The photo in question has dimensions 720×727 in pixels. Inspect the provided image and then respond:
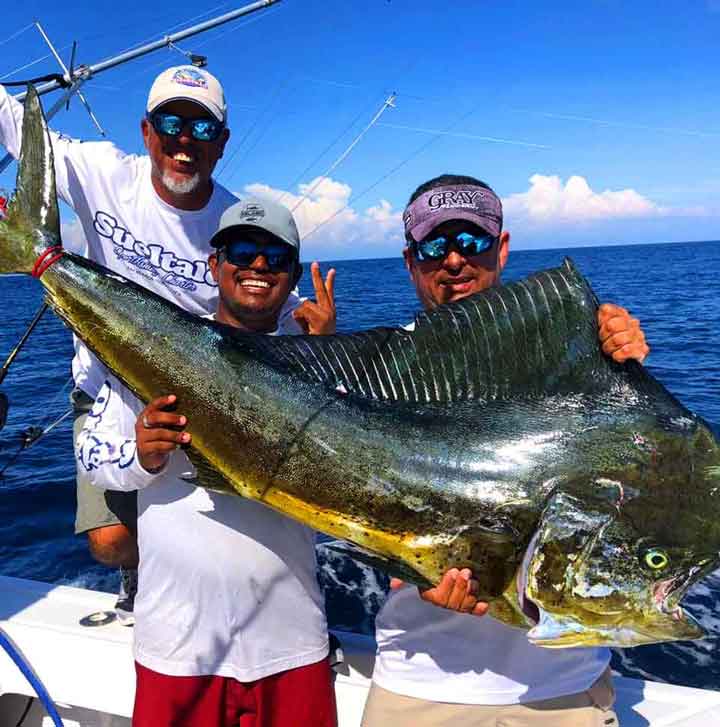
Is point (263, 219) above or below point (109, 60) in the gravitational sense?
below

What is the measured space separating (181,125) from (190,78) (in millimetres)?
206

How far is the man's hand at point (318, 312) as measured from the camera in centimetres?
212

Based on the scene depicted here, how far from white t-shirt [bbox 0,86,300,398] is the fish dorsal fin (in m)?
0.98

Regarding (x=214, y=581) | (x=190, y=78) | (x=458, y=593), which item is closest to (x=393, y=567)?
(x=458, y=593)

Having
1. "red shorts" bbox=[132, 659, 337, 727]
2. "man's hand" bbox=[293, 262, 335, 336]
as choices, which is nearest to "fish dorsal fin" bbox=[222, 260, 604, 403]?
"man's hand" bbox=[293, 262, 335, 336]

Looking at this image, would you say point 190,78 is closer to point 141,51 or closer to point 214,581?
point 214,581

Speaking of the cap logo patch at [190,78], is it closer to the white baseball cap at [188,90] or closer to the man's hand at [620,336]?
the white baseball cap at [188,90]

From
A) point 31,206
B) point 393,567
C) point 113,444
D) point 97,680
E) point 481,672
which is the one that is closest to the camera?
point 393,567

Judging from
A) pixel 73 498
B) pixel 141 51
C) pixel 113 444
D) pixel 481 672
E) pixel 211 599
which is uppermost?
pixel 141 51

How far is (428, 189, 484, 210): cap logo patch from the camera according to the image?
6.63ft

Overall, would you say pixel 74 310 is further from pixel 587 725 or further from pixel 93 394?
pixel 587 725

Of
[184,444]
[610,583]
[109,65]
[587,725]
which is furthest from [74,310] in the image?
[109,65]

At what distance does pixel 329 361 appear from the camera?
186 centimetres

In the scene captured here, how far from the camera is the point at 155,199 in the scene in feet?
9.09
